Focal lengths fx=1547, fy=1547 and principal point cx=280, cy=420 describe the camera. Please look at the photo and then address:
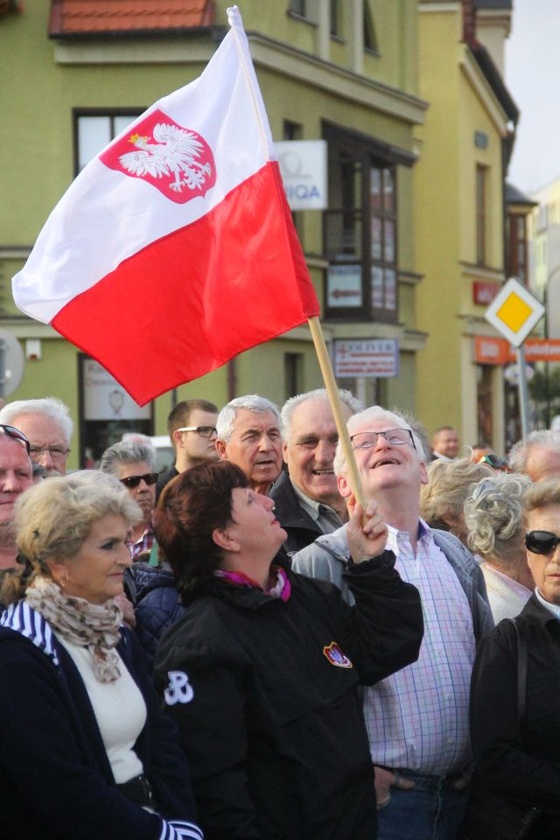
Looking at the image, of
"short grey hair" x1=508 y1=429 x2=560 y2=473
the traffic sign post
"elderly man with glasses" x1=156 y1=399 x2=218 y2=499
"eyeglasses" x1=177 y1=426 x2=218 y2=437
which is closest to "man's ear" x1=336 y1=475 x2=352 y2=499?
"short grey hair" x1=508 y1=429 x2=560 y2=473

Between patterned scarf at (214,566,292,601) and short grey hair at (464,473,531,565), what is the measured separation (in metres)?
1.34

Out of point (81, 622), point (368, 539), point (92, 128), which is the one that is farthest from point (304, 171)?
point (81, 622)

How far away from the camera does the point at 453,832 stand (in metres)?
5.11

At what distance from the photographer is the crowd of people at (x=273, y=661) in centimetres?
396

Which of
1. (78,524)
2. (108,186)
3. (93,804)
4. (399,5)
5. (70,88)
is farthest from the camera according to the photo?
(399,5)

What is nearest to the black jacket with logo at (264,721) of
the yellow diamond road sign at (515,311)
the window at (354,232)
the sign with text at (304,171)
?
the yellow diamond road sign at (515,311)

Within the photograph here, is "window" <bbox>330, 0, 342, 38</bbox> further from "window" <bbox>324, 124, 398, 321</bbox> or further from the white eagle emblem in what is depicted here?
the white eagle emblem

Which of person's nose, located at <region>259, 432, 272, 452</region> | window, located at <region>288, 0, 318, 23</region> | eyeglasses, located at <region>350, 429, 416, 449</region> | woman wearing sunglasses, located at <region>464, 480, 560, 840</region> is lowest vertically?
woman wearing sunglasses, located at <region>464, 480, 560, 840</region>

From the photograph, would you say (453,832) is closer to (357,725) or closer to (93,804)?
(357,725)

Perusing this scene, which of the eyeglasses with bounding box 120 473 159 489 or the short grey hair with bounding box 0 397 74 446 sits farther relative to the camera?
the eyeglasses with bounding box 120 473 159 489

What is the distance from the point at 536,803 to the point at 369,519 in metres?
1.05

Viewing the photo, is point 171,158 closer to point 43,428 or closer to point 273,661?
point 43,428

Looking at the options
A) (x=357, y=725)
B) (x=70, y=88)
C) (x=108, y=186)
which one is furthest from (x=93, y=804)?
(x=70, y=88)

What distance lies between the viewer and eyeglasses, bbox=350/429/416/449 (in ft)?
17.6
